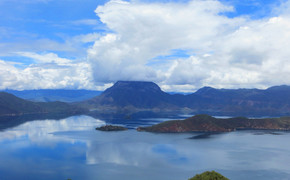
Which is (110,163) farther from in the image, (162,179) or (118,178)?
(162,179)

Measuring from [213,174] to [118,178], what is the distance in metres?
66.3

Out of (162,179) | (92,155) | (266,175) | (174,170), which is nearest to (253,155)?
(266,175)

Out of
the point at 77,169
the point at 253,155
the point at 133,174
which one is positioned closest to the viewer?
the point at 133,174

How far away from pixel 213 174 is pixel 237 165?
90.2 metres

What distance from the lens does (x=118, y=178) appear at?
135250mm

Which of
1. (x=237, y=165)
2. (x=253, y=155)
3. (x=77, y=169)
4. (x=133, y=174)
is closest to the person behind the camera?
(x=133, y=174)

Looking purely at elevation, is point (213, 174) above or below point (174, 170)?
above

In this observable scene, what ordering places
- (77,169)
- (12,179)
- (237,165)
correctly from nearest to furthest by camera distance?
(12,179) < (77,169) < (237,165)

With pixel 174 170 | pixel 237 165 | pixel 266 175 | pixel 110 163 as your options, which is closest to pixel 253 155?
pixel 237 165

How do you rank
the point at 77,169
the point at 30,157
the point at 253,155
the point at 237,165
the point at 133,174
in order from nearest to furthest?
the point at 133,174, the point at 77,169, the point at 237,165, the point at 30,157, the point at 253,155

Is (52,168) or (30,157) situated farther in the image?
(30,157)

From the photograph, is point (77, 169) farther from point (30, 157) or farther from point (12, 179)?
point (30, 157)

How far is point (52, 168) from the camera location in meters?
153

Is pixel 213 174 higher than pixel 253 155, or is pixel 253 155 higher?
pixel 213 174
